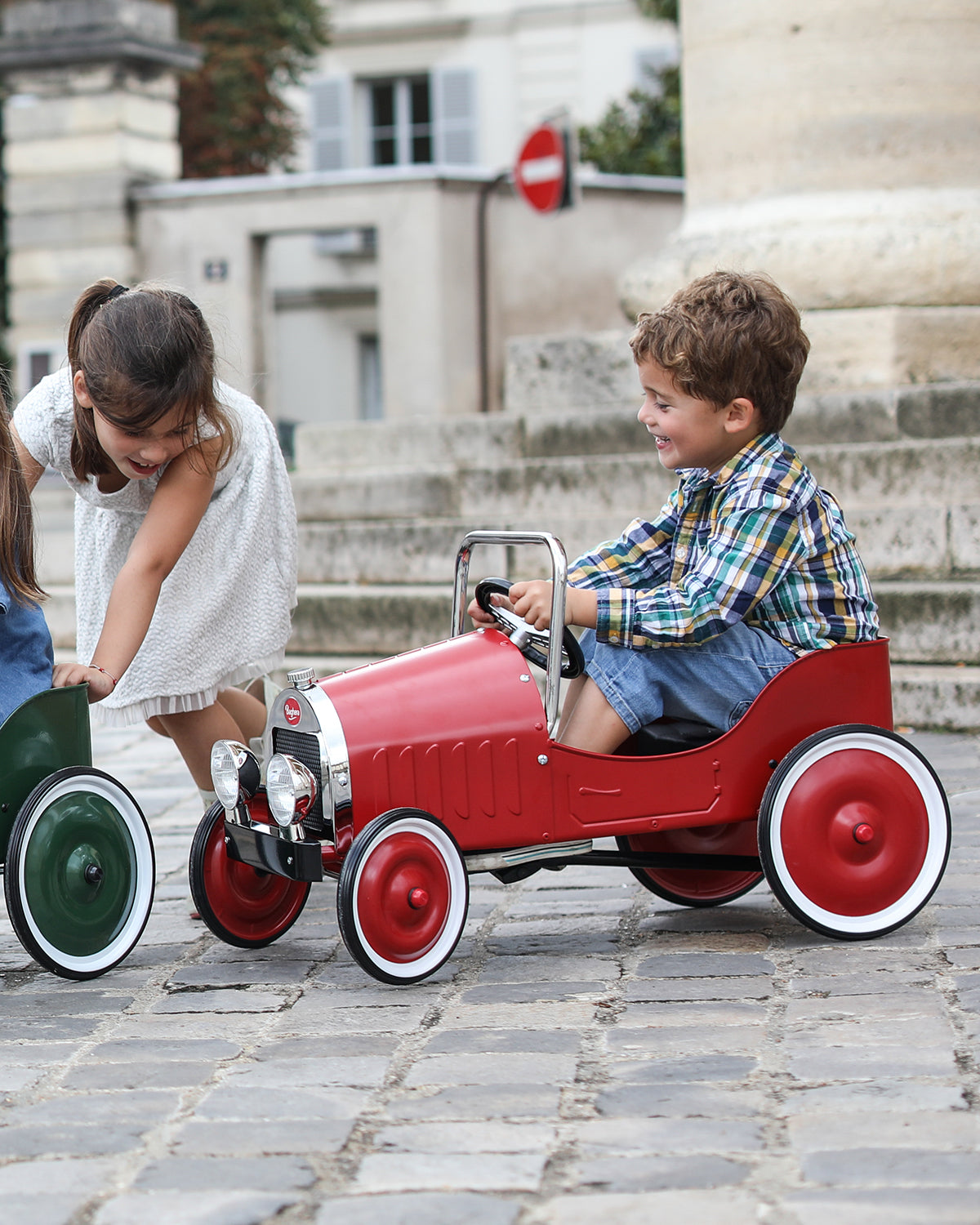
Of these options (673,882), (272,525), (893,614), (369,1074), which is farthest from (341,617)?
(369,1074)

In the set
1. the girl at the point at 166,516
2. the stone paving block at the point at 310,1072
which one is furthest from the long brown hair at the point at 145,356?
the stone paving block at the point at 310,1072

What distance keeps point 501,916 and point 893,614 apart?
109 inches

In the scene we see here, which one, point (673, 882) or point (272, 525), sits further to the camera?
point (272, 525)

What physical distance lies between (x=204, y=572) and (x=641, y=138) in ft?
57.7

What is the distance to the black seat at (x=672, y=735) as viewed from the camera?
3525 mm

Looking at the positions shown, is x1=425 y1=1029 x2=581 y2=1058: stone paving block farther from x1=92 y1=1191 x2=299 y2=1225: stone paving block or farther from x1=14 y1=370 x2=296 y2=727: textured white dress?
x1=14 y1=370 x2=296 y2=727: textured white dress

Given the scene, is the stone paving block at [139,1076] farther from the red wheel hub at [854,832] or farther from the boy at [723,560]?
the red wheel hub at [854,832]

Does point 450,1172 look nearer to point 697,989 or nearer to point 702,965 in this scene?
point 697,989

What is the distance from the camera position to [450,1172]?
230 centimetres

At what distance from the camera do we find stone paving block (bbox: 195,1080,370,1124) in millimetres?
2543

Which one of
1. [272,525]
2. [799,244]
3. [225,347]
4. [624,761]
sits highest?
[799,244]

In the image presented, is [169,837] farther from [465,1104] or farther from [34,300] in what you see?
[34,300]

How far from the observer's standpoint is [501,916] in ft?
12.7

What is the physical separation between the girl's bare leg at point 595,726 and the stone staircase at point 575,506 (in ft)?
8.45
